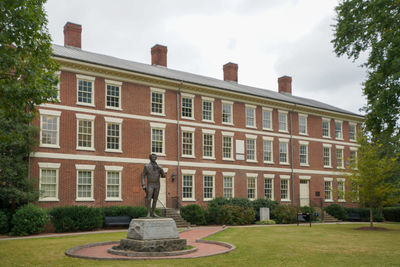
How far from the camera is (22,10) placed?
12.9 metres

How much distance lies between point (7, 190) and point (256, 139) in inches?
749

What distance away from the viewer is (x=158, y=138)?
29.0 m

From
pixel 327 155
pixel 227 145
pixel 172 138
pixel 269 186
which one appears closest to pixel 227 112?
→ pixel 227 145

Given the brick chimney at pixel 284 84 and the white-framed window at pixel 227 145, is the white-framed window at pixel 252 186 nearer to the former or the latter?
the white-framed window at pixel 227 145

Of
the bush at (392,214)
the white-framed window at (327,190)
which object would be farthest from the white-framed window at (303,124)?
Result: the bush at (392,214)

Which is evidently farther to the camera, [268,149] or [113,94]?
[268,149]

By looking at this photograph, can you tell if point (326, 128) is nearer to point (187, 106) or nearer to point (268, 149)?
point (268, 149)

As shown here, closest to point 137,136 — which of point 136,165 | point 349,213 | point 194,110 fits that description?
point 136,165

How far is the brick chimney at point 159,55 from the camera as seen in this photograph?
34.6 meters

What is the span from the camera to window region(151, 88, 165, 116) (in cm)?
2906

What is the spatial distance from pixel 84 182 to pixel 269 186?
50.3 ft

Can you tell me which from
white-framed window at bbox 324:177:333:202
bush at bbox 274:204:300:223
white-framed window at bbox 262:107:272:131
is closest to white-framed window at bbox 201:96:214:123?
white-framed window at bbox 262:107:272:131

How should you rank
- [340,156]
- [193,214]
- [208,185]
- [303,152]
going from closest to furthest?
[193,214]
[208,185]
[303,152]
[340,156]

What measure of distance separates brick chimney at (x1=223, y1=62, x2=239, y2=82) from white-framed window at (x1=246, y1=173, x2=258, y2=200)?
392 inches
